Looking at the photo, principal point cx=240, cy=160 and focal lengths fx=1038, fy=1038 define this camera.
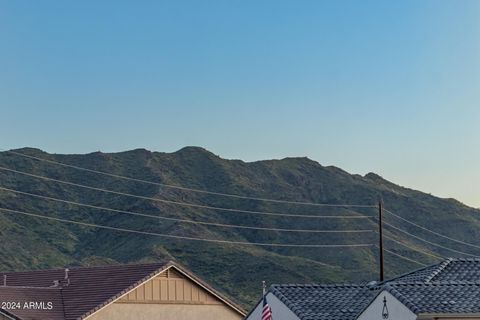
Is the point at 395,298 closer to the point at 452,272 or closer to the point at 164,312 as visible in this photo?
the point at 452,272

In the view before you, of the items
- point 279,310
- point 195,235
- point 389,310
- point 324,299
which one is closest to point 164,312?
point 279,310

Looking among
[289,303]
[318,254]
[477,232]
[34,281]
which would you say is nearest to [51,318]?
[34,281]

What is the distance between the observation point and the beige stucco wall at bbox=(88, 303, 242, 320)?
183 feet

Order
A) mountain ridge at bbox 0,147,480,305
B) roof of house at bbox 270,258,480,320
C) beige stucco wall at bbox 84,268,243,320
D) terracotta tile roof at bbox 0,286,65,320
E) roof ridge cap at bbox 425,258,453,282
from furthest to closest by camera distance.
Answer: mountain ridge at bbox 0,147,480,305, beige stucco wall at bbox 84,268,243,320, terracotta tile roof at bbox 0,286,65,320, roof ridge cap at bbox 425,258,453,282, roof of house at bbox 270,258,480,320

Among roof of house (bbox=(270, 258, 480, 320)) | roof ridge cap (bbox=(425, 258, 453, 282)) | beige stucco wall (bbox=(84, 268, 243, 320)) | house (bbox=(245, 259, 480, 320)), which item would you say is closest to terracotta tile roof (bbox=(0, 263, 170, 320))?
beige stucco wall (bbox=(84, 268, 243, 320))

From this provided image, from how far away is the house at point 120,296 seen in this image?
54812mm

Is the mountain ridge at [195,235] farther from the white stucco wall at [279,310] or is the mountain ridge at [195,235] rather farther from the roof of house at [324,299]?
the roof of house at [324,299]

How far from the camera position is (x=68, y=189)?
627 ft

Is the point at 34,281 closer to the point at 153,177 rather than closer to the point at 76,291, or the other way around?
the point at 76,291

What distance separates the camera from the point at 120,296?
56.5 metres

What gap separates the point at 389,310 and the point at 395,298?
69 centimetres

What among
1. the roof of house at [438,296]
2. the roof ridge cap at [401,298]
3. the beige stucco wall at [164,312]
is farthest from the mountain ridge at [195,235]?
the roof ridge cap at [401,298]

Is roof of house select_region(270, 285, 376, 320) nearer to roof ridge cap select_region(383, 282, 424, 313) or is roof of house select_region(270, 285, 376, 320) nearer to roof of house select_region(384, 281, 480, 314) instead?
roof ridge cap select_region(383, 282, 424, 313)

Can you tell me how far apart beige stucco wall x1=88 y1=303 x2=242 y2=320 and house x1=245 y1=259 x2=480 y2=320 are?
1022cm
